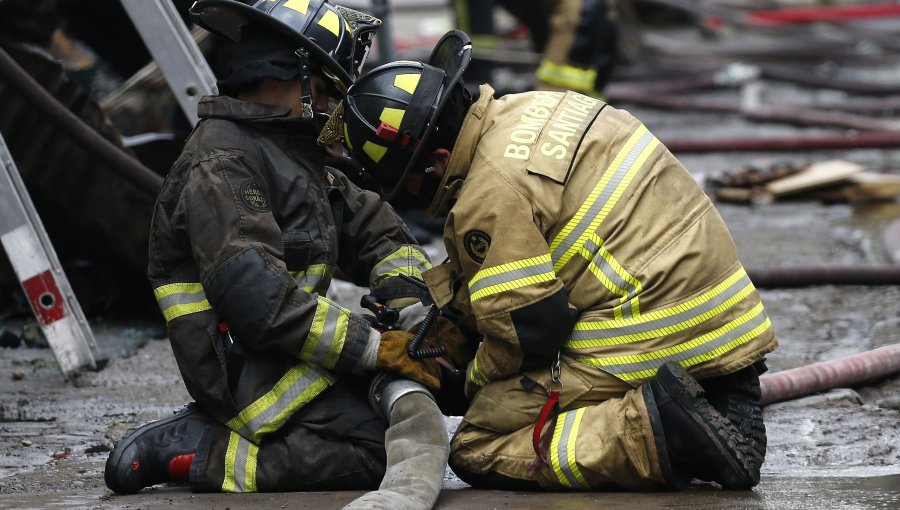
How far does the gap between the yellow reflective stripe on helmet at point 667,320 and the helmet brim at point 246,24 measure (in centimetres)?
102

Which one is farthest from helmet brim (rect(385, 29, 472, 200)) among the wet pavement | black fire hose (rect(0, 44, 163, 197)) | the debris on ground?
the debris on ground

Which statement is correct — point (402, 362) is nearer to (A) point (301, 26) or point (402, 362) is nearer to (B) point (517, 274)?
(B) point (517, 274)

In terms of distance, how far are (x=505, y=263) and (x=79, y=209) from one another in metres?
2.81

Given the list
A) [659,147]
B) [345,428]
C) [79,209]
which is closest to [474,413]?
[345,428]

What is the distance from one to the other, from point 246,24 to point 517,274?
1113 millimetres

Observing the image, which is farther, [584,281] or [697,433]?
[584,281]

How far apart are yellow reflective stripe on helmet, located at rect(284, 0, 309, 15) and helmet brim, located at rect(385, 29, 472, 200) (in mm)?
395

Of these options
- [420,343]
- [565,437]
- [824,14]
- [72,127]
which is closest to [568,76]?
[72,127]

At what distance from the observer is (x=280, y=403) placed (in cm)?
336

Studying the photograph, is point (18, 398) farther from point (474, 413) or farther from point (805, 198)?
point (805, 198)

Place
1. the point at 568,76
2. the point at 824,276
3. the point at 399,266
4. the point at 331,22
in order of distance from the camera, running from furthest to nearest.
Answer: the point at 568,76 → the point at 824,276 → the point at 399,266 → the point at 331,22

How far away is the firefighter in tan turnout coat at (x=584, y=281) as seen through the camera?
10.1 ft

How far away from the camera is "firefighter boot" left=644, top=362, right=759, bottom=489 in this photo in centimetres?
304

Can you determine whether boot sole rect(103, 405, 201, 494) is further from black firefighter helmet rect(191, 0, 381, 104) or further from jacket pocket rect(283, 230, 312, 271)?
black firefighter helmet rect(191, 0, 381, 104)
